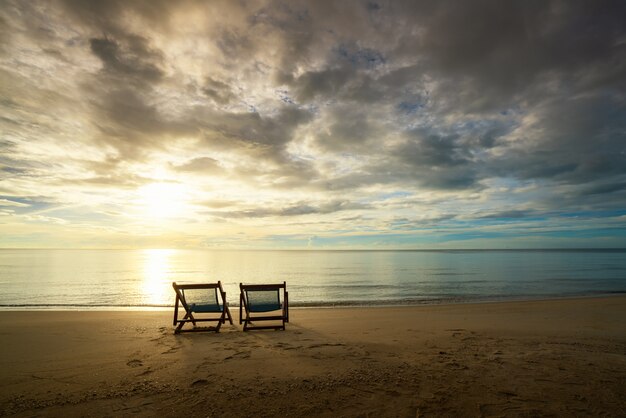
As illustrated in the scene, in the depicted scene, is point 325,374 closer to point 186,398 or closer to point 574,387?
point 186,398

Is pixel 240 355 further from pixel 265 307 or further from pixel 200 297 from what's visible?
pixel 200 297

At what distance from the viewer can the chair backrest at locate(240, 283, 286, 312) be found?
936 centimetres

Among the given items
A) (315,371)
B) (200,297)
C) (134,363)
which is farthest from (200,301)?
(315,371)

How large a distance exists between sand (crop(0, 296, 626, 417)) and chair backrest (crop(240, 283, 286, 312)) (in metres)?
0.78

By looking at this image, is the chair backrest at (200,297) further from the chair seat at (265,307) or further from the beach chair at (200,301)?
the chair seat at (265,307)

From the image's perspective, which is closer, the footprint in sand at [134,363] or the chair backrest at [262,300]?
the footprint in sand at [134,363]

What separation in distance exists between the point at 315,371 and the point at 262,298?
13.7 ft

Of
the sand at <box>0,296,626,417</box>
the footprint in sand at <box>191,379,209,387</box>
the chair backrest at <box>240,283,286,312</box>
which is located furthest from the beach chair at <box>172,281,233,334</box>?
the footprint in sand at <box>191,379,209,387</box>

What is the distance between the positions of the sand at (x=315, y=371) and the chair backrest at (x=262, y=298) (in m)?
0.78

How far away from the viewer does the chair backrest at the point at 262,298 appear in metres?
9.36

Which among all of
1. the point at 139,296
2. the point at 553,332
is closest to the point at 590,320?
the point at 553,332

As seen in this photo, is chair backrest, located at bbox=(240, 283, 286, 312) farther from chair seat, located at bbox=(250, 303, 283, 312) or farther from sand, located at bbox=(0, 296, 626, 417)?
sand, located at bbox=(0, 296, 626, 417)

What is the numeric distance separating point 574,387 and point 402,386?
2461mm

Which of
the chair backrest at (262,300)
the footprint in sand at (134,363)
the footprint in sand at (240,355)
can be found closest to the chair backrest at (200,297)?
the chair backrest at (262,300)
